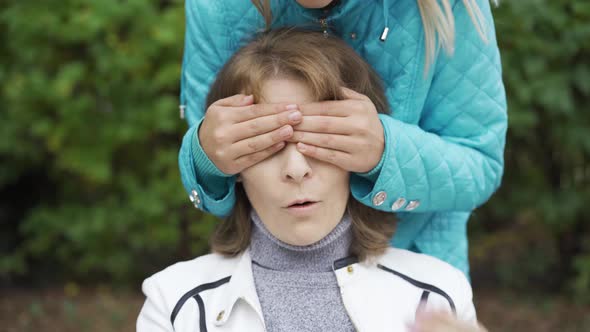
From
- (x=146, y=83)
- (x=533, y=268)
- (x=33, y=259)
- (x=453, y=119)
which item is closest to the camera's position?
(x=453, y=119)

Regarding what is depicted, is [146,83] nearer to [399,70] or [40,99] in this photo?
[40,99]

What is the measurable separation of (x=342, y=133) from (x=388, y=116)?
194 millimetres

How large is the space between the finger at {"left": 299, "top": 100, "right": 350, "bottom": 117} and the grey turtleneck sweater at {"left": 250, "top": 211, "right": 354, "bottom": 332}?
35 cm

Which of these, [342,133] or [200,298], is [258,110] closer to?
[342,133]

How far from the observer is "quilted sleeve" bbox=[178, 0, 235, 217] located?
2.04m

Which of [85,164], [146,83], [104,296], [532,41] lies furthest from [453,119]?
[104,296]

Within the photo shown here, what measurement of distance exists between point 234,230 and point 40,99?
2355 millimetres

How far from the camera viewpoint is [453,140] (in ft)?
6.96

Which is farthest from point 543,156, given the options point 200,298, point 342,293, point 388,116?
point 200,298

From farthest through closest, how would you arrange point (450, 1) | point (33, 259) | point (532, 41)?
point (33, 259) → point (532, 41) → point (450, 1)

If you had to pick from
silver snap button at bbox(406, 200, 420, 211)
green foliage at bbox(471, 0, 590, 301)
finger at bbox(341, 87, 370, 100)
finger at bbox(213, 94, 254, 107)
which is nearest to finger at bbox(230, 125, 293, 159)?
finger at bbox(213, 94, 254, 107)

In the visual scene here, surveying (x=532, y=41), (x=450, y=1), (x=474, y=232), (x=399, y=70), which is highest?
(x=450, y=1)

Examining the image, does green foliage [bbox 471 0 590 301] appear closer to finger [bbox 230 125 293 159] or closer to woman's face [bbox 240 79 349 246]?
woman's face [bbox 240 79 349 246]

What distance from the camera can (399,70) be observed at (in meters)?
2.06
